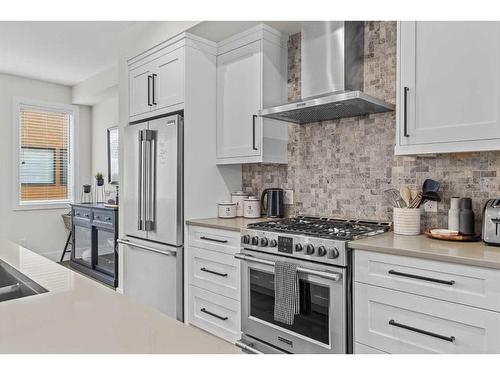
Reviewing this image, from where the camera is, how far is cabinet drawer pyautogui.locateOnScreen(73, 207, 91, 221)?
4793 mm

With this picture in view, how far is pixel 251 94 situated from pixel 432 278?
1818mm

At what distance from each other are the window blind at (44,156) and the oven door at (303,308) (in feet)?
14.5

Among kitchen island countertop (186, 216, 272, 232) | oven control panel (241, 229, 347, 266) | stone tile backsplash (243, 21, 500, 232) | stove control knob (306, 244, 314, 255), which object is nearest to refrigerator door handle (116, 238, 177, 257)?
kitchen island countertop (186, 216, 272, 232)

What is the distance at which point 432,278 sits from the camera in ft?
5.49

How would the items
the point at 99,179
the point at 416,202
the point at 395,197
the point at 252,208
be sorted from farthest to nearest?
the point at 99,179 < the point at 252,208 < the point at 395,197 < the point at 416,202

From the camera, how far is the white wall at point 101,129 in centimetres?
559

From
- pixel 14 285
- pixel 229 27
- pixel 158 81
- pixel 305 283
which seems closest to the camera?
pixel 14 285

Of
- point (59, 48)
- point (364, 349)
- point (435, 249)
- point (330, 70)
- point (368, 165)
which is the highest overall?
point (59, 48)

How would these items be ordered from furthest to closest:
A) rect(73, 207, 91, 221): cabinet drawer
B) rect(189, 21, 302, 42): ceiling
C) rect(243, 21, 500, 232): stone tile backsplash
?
rect(73, 207, 91, 221): cabinet drawer < rect(189, 21, 302, 42): ceiling < rect(243, 21, 500, 232): stone tile backsplash

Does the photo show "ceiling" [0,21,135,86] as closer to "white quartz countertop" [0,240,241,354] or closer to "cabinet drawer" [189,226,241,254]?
"cabinet drawer" [189,226,241,254]

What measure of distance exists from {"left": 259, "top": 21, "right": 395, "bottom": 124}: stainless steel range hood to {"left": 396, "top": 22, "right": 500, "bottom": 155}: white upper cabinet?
305mm

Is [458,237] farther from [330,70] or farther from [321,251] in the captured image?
[330,70]

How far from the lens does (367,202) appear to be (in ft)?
→ 8.46

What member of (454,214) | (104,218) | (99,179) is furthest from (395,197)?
(99,179)
